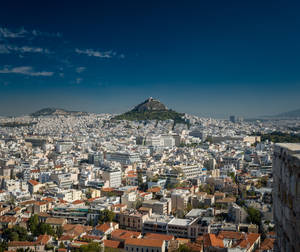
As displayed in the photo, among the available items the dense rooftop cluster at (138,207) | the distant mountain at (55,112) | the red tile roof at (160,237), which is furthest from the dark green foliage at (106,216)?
the distant mountain at (55,112)

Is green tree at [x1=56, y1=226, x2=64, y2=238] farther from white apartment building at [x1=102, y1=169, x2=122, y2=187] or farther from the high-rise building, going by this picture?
the high-rise building

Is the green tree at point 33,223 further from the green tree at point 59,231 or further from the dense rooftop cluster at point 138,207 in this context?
the green tree at point 59,231

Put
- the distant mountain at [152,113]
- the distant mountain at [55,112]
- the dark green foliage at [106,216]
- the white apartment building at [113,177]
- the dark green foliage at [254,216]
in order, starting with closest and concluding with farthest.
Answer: the dark green foliage at [254,216] < the dark green foliage at [106,216] < the white apartment building at [113,177] < the distant mountain at [152,113] < the distant mountain at [55,112]

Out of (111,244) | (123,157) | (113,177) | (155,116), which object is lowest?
(111,244)

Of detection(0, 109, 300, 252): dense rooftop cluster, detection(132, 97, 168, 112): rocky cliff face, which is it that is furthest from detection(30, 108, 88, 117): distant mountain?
detection(0, 109, 300, 252): dense rooftop cluster

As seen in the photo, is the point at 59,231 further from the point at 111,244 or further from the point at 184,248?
the point at 184,248

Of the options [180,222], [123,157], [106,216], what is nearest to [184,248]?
[180,222]

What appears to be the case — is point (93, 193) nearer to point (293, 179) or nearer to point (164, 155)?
point (164, 155)
